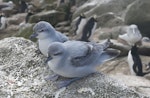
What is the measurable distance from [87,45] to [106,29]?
427 inches

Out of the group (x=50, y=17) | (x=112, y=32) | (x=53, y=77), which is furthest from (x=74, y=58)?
(x=50, y=17)

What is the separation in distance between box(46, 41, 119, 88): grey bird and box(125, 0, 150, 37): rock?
923cm

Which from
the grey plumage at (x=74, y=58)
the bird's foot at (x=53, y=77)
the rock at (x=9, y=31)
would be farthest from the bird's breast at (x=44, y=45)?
the rock at (x=9, y=31)

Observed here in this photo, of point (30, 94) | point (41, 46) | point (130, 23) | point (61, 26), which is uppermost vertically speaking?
point (41, 46)

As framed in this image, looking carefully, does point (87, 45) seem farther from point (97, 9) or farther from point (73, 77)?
point (97, 9)

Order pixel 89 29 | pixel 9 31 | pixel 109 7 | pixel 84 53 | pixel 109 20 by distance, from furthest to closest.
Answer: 1. pixel 9 31
2. pixel 109 7
3. pixel 109 20
4. pixel 89 29
5. pixel 84 53

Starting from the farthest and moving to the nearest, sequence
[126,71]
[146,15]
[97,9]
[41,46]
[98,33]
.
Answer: [97,9] → [98,33] → [146,15] → [126,71] → [41,46]

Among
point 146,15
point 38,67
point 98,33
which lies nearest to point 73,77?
point 38,67

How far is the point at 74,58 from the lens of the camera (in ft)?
14.6

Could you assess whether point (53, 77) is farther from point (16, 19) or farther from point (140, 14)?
point (16, 19)

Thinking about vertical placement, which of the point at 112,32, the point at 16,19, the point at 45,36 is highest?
the point at 45,36

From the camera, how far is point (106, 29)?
15438 millimetres

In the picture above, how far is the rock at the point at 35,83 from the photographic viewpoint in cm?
462

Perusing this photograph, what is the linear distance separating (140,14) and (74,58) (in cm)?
982
